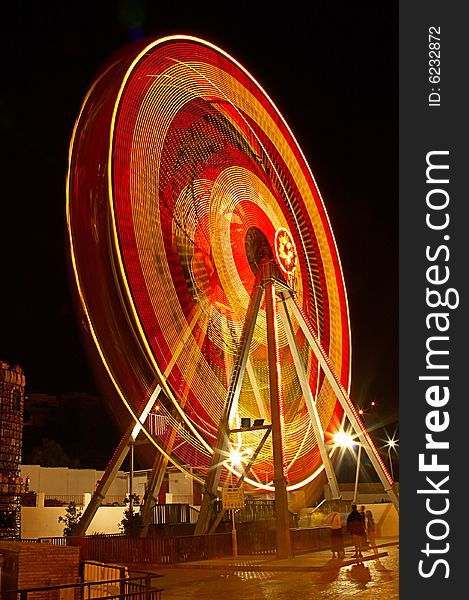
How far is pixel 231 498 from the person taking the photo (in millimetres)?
16609

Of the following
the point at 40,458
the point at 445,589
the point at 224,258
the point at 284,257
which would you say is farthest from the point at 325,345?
the point at 40,458

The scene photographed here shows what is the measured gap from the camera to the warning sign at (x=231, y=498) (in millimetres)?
16530

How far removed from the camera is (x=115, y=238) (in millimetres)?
14695

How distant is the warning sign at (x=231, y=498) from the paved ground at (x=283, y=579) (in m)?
1.09

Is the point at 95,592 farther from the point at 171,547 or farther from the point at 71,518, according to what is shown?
the point at 71,518

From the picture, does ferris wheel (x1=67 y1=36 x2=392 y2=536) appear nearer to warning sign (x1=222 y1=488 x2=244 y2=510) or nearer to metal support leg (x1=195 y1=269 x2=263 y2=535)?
metal support leg (x1=195 y1=269 x2=263 y2=535)

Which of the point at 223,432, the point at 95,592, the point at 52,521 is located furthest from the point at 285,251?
the point at 52,521

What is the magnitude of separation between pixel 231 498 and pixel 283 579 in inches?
143

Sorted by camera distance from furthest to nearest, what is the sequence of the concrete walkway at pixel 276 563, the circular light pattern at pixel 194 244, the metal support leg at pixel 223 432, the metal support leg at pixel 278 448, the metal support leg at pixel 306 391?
the metal support leg at pixel 306 391
the metal support leg at pixel 223 432
the metal support leg at pixel 278 448
the circular light pattern at pixel 194 244
the concrete walkway at pixel 276 563

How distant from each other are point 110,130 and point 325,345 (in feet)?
34.6

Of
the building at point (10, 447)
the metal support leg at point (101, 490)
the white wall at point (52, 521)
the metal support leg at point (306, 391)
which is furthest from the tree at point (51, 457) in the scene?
the metal support leg at point (101, 490)

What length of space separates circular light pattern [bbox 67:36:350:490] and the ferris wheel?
4cm

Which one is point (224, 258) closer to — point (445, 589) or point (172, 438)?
point (172, 438)

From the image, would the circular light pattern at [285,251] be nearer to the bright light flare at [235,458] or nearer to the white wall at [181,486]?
the bright light flare at [235,458]
